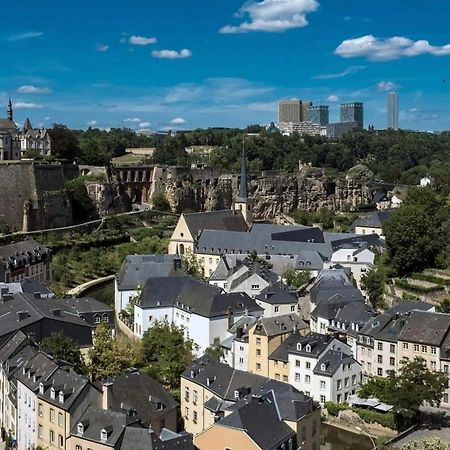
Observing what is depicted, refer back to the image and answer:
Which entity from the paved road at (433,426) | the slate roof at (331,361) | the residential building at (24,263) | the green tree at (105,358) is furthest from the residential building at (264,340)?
the residential building at (24,263)

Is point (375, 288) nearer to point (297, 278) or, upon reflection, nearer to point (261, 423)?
point (297, 278)

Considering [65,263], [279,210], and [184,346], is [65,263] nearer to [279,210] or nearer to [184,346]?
[184,346]

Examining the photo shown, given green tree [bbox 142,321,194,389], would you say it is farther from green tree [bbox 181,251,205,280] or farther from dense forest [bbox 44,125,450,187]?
dense forest [bbox 44,125,450,187]

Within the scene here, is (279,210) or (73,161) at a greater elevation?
(73,161)

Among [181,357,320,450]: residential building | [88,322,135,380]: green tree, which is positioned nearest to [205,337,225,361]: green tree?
[88,322,135,380]: green tree

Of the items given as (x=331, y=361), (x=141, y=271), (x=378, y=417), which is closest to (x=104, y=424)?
(x=331, y=361)

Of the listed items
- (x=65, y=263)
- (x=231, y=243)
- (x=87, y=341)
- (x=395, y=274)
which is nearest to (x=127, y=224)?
(x=65, y=263)
